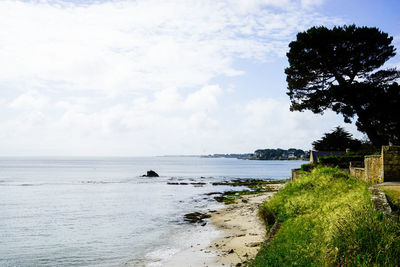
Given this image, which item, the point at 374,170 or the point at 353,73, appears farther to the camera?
the point at 353,73

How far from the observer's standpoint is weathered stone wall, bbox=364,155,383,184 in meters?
16.2

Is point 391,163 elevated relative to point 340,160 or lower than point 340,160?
elevated

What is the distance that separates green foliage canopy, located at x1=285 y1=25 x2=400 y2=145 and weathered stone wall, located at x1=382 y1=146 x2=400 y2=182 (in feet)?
52.9

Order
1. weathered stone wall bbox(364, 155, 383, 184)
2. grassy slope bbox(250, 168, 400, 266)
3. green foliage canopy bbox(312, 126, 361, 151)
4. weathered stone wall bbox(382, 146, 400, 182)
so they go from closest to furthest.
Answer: grassy slope bbox(250, 168, 400, 266) → weathered stone wall bbox(382, 146, 400, 182) → weathered stone wall bbox(364, 155, 383, 184) → green foliage canopy bbox(312, 126, 361, 151)

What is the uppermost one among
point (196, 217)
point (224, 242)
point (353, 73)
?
point (353, 73)

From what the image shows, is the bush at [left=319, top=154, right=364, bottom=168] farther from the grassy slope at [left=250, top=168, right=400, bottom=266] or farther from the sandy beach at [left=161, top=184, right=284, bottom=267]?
the grassy slope at [left=250, top=168, right=400, bottom=266]

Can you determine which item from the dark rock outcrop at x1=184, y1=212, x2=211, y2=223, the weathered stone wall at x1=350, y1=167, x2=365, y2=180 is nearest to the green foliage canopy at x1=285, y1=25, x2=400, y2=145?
the weathered stone wall at x1=350, y1=167, x2=365, y2=180

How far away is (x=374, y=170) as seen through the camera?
1722 centimetres

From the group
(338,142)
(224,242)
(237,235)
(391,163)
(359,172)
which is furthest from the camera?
(338,142)

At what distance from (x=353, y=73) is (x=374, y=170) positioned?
57.8 feet

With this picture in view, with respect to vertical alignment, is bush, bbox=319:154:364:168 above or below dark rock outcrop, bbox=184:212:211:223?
above

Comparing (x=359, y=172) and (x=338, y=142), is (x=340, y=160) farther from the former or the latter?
(x=338, y=142)

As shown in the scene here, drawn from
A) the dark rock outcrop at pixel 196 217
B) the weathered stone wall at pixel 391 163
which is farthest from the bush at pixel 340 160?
the weathered stone wall at pixel 391 163

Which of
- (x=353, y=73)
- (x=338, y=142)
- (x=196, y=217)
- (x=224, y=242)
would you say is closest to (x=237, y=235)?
(x=224, y=242)
